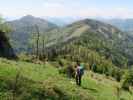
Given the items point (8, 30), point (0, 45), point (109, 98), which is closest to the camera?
point (109, 98)

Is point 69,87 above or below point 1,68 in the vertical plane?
below

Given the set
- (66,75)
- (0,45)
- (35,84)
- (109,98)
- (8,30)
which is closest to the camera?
(35,84)

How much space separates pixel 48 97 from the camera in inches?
1062

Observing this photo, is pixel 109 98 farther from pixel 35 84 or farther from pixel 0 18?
pixel 0 18

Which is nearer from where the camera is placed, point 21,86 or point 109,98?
point 21,86

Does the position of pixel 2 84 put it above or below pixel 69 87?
above

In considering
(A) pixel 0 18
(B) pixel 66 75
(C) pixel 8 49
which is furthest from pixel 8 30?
(B) pixel 66 75

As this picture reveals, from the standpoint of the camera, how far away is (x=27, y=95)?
25.5 m

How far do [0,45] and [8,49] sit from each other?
2.33 metres

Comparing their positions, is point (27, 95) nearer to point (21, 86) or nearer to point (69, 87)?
point (21, 86)

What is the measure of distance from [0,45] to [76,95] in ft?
170

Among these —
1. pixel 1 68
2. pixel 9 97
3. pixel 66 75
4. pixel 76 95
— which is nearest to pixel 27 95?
pixel 9 97

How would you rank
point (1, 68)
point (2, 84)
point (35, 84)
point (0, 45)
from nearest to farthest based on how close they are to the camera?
point (2, 84), point (35, 84), point (1, 68), point (0, 45)

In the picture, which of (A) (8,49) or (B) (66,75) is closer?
(B) (66,75)
